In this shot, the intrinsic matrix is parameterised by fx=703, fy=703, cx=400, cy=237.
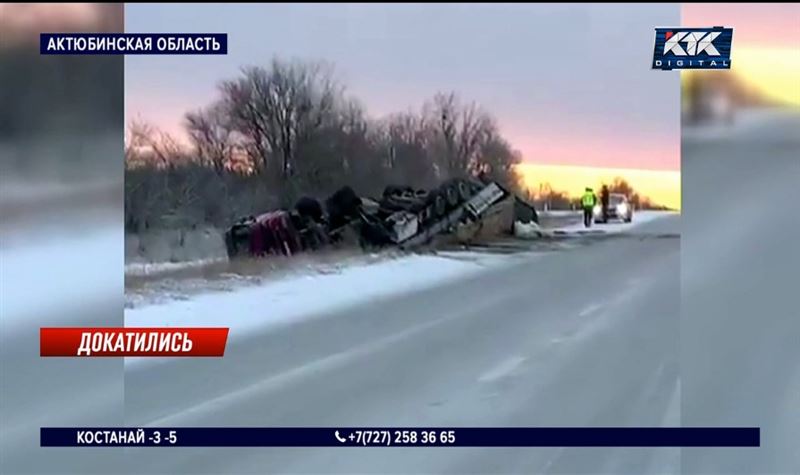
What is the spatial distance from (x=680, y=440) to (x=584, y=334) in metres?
0.41

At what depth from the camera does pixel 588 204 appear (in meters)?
1.93

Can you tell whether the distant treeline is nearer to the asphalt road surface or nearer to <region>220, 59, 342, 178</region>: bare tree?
<region>220, 59, 342, 178</region>: bare tree

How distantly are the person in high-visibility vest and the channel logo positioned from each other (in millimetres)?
381

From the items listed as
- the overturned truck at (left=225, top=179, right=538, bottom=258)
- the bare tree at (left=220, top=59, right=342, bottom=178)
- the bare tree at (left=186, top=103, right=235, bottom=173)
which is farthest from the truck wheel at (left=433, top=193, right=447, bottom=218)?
the bare tree at (left=186, top=103, right=235, bottom=173)

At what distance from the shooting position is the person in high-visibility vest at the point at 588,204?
1.93m

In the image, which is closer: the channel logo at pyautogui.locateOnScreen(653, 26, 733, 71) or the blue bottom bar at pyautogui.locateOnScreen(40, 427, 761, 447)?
the channel logo at pyautogui.locateOnScreen(653, 26, 733, 71)

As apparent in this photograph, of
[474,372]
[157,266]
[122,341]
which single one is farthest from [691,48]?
[122,341]

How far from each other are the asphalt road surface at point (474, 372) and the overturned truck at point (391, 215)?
0.56 feet

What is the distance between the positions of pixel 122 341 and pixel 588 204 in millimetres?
1336

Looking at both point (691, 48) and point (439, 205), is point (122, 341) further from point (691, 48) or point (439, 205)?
point (691, 48)

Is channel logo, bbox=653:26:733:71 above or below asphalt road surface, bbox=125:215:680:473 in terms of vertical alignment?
above

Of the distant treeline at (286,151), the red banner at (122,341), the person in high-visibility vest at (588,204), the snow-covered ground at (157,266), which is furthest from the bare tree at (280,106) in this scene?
the person in high-visibility vest at (588,204)

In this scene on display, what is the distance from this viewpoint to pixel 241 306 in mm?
1944

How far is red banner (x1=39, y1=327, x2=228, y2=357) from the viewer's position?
1.93 meters
